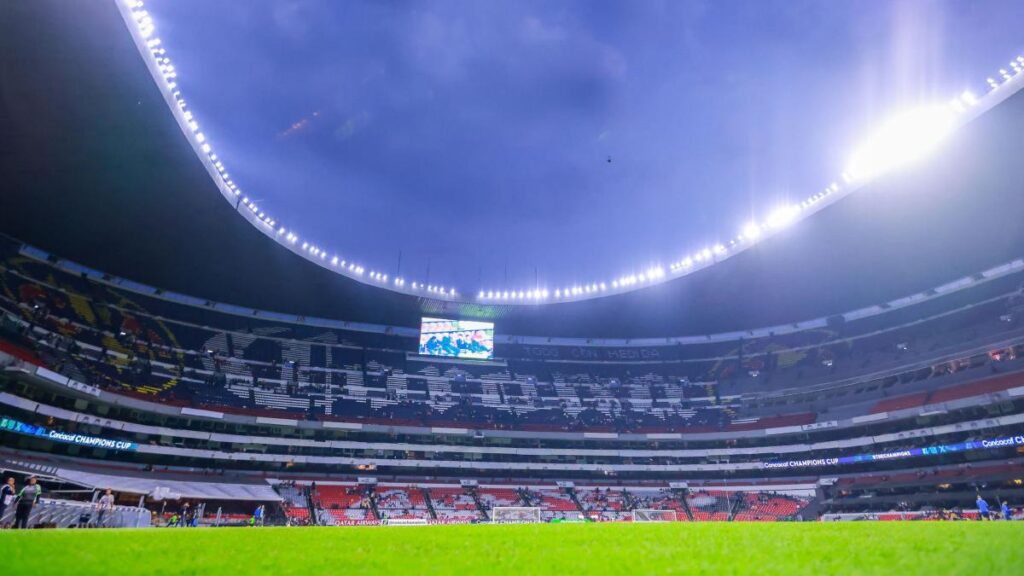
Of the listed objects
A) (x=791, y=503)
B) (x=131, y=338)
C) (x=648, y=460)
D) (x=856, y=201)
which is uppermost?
(x=856, y=201)

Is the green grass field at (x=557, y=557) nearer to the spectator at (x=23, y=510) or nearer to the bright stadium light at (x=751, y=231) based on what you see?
the spectator at (x=23, y=510)

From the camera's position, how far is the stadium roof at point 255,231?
22.3m

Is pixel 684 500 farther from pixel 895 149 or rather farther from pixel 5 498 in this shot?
pixel 5 498

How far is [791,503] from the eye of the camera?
141 feet

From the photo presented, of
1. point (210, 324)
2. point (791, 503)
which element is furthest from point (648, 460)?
point (210, 324)

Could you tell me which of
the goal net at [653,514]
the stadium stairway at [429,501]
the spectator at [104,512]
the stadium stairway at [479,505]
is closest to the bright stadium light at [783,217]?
the goal net at [653,514]

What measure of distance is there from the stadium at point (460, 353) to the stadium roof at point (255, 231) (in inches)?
6.9

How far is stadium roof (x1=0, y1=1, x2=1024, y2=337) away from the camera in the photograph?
2230 cm

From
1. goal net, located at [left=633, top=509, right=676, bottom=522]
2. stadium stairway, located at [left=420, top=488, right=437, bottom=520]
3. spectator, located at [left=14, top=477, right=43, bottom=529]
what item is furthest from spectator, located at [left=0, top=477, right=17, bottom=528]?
→ goal net, located at [left=633, top=509, right=676, bottom=522]

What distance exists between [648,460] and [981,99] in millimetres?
38140

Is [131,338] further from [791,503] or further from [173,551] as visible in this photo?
[791,503]

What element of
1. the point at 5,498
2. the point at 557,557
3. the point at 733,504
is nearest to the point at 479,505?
the point at 733,504

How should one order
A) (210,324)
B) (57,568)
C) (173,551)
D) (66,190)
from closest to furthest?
(57,568) < (173,551) < (66,190) < (210,324)

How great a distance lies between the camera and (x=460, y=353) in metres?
52.4
